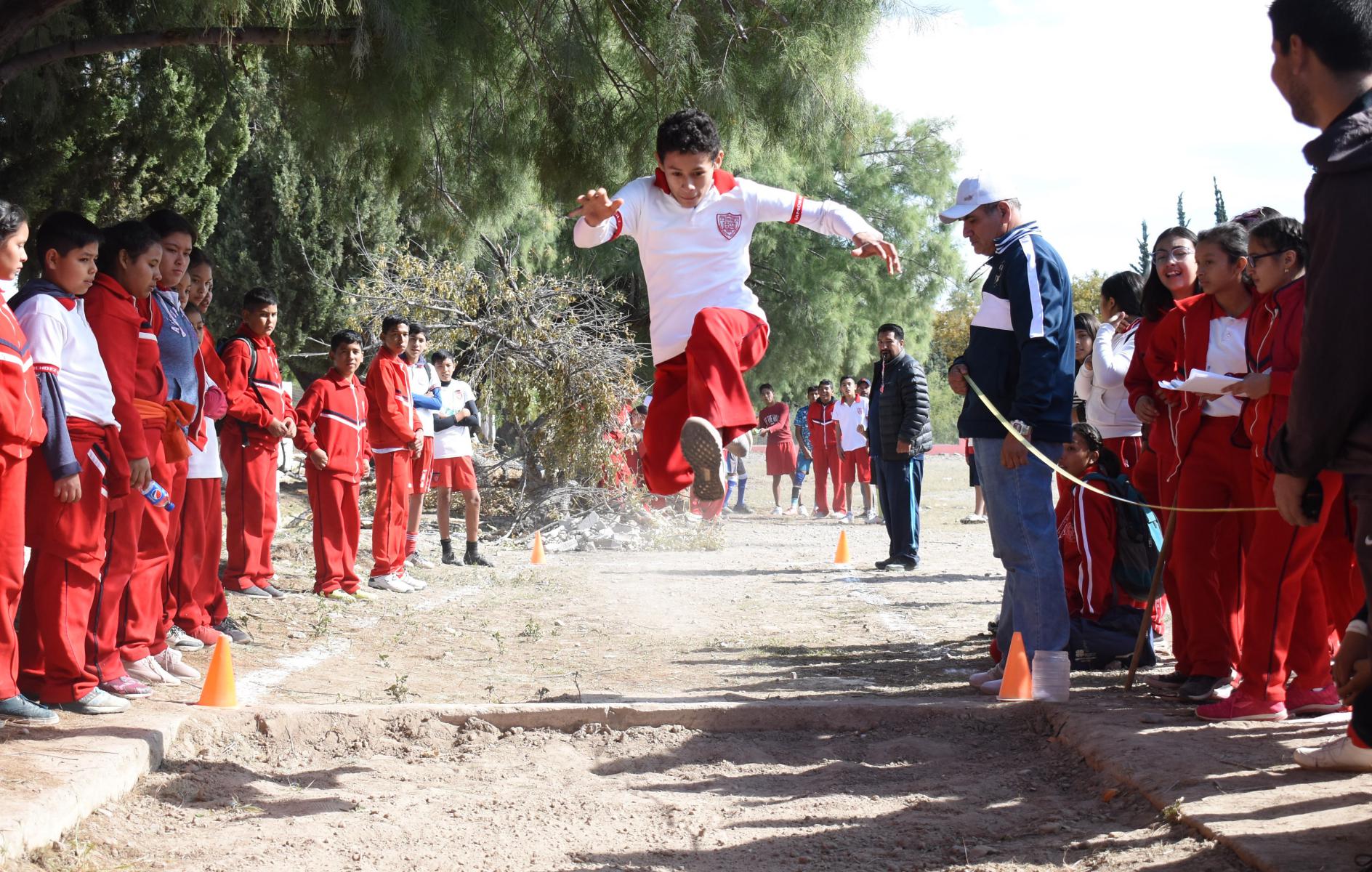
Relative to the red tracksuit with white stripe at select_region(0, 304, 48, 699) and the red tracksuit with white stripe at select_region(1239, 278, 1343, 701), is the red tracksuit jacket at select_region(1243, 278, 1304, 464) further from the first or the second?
the red tracksuit with white stripe at select_region(0, 304, 48, 699)

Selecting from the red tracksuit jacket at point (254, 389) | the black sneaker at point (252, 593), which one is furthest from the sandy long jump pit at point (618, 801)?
the black sneaker at point (252, 593)

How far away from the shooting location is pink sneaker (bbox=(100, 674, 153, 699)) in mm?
5430

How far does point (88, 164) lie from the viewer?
10781 mm

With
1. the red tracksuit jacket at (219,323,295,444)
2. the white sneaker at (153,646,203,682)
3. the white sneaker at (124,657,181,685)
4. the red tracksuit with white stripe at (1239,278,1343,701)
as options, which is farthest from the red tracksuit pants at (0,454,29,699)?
the red tracksuit with white stripe at (1239,278,1343,701)

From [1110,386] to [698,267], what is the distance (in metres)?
2.70

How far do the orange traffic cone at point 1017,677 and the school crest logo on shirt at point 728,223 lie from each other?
218cm

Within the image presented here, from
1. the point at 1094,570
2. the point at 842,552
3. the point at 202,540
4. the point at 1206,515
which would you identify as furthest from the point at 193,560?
the point at 842,552

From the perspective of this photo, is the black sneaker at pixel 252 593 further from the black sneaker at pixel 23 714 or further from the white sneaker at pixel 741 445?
the white sneaker at pixel 741 445

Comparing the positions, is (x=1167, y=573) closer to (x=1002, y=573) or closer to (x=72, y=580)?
(x=72, y=580)

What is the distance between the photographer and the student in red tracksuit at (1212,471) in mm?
5129

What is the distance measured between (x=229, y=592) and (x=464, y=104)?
4204 mm

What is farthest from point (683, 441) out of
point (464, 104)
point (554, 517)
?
point (554, 517)

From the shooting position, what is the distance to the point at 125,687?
5.46 meters

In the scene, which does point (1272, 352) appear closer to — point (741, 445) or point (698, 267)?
point (741, 445)
